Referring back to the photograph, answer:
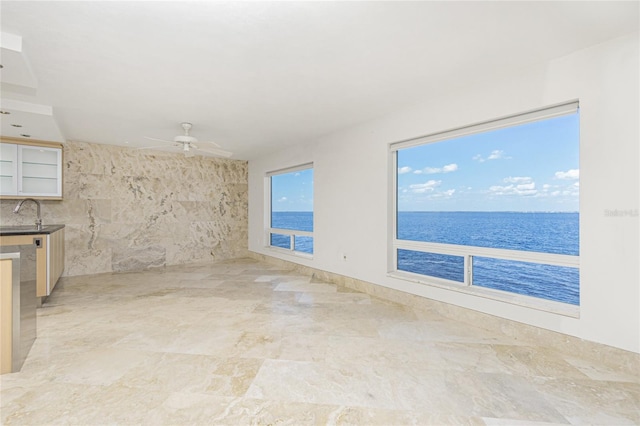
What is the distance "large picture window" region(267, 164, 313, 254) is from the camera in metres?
5.72

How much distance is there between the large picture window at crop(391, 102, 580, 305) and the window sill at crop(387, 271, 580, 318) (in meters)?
0.08

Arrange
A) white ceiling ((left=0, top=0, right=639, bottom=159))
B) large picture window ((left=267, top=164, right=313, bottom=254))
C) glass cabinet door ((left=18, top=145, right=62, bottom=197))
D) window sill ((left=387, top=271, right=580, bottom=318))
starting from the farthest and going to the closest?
1. large picture window ((left=267, top=164, right=313, bottom=254))
2. glass cabinet door ((left=18, top=145, right=62, bottom=197))
3. window sill ((left=387, top=271, right=580, bottom=318))
4. white ceiling ((left=0, top=0, right=639, bottom=159))

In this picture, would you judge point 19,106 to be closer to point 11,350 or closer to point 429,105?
point 11,350

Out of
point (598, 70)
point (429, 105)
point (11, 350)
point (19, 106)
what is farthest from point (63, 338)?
point (598, 70)

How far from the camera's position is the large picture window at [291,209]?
5.72m

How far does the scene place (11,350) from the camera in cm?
206

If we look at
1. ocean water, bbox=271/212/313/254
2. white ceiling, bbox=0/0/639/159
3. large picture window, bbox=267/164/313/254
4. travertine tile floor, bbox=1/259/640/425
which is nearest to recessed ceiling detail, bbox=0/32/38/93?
white ceiling, bbox=0/0/639/159

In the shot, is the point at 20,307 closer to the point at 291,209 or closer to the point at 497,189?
the point at 291,209

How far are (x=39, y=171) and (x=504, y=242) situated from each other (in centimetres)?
842

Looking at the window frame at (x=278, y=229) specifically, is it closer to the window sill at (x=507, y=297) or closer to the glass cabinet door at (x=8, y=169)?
the window sill at (x=507, y=297)

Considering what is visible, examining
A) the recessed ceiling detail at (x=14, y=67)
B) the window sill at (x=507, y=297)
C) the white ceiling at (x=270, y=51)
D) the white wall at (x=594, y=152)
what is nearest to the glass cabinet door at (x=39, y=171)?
the white ceiling at (x=270, y=51)

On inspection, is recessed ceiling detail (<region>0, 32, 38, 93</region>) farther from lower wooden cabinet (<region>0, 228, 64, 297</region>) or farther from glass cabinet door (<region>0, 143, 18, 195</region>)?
glass cabinet door (<region>0, 143, 18, 195</region>)

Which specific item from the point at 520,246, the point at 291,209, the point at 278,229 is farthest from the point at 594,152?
the point at 291,209

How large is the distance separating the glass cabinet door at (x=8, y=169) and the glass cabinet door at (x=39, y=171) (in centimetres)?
4
